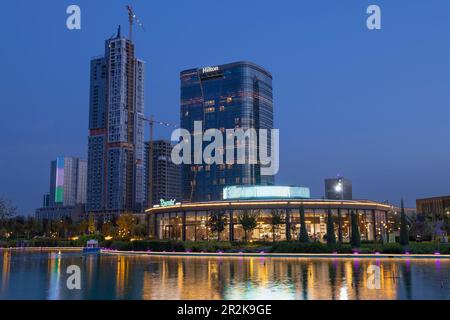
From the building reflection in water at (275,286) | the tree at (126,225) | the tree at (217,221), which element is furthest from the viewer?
the tree at (126,225)

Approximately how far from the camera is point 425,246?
6700cm

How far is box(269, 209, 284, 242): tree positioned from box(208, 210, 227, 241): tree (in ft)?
37.9

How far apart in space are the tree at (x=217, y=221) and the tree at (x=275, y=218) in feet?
37.9

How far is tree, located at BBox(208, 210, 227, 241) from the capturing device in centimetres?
10677

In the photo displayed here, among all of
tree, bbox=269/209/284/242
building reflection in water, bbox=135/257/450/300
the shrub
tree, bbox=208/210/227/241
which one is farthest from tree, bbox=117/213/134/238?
building reflection in water, bbox=135/257/450/300

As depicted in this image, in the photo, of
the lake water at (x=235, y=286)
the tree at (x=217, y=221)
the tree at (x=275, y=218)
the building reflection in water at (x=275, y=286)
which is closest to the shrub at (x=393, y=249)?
the lake water at (x=235, y=286)

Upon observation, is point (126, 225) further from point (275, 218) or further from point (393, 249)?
point (393, 249)

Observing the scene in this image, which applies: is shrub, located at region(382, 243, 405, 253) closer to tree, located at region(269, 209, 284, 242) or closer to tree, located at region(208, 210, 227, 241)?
tree, located at region(269, 209, 284, 242)

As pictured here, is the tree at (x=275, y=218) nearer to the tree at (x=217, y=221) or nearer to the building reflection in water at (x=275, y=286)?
the tree at (x=217, y=221)

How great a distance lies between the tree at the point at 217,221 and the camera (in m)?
107
